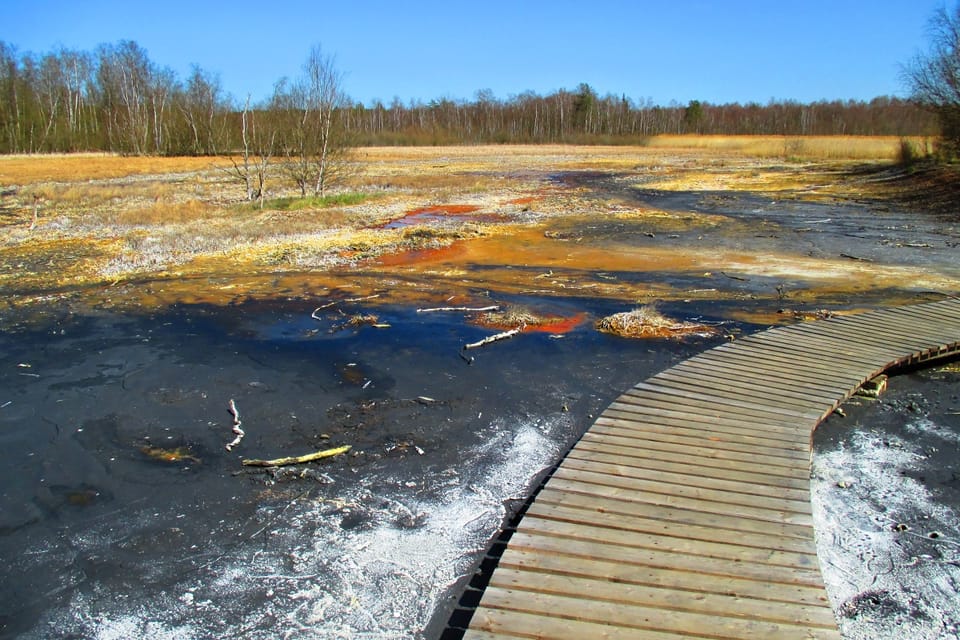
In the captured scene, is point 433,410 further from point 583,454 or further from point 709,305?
point 709,305

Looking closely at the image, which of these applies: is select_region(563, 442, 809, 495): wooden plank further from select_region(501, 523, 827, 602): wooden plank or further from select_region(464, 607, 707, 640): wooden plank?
select_region(464, 607, 707, 640): wooden plank

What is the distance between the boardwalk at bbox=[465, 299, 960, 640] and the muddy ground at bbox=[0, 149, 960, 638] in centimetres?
57

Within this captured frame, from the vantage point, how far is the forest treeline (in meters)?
58.6

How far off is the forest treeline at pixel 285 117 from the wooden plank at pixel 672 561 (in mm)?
26025

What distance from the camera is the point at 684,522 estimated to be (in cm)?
468

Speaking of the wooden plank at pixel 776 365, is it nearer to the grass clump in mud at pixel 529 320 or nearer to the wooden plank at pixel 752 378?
the wooden plank at pixel 752 378

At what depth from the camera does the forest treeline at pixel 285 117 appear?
58562mm

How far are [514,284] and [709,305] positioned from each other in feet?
12.3

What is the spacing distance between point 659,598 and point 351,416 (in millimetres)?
4419

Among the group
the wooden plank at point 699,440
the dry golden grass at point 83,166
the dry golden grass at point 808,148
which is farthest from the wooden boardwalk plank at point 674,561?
the dry golden grass at point 808,148

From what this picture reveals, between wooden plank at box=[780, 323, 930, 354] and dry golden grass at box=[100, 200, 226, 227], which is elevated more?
dry golden grass at box=[100, 200, 226, 227]

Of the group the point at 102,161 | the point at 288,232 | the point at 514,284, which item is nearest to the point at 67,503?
the point at 514,284

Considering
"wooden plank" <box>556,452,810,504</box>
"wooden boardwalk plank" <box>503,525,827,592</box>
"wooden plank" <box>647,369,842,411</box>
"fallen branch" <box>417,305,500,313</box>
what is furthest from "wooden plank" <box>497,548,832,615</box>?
"fallen branch" <box>417,305,500,313</box>

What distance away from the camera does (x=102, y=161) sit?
52094 mm
